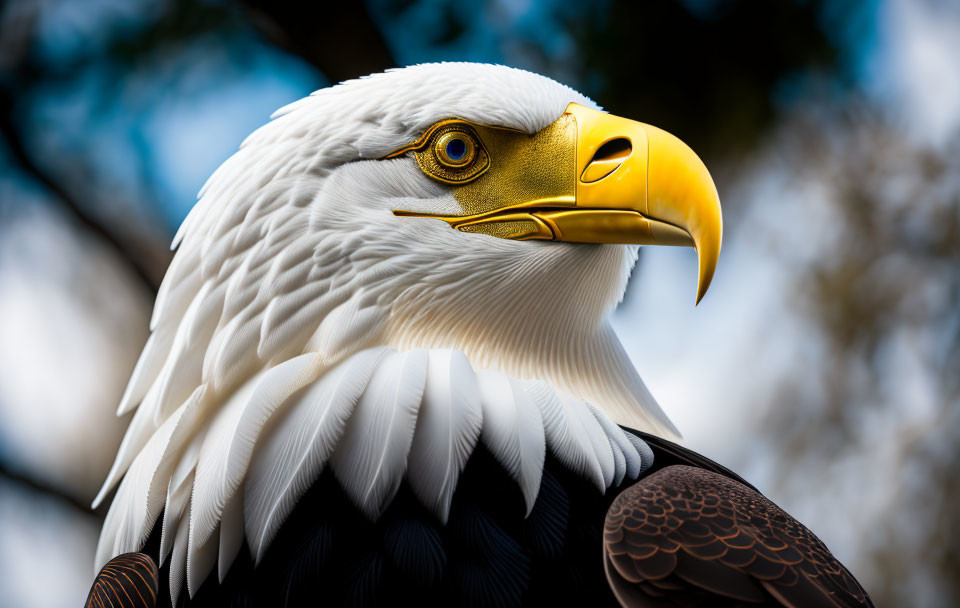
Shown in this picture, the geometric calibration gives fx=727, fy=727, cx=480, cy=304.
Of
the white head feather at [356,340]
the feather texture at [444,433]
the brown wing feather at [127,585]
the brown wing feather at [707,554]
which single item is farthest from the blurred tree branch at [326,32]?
the brown wing feather at [707,554]

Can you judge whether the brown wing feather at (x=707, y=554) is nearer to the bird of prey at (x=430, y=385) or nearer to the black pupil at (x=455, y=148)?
the bird of prey at (x=430, y=385)

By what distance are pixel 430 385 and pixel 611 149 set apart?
0.47 m

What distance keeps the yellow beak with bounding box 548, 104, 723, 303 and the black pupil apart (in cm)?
16

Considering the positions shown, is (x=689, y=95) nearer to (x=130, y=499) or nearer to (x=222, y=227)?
(x=222, y=227)

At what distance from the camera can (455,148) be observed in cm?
117

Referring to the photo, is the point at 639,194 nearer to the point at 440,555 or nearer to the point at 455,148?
the point at 455,148

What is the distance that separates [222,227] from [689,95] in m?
1.90

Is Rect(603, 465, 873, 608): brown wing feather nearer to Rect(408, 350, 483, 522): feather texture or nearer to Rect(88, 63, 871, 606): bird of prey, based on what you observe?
Rect(88, 63, 871, 606): bird of prey

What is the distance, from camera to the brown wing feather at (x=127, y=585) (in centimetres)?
101

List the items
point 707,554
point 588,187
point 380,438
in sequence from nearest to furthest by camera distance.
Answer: point 707,554 → point 380,438 → point 588,187

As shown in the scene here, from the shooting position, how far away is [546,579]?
3.12ft

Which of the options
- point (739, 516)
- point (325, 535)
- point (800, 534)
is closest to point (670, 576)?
point (739, 516)

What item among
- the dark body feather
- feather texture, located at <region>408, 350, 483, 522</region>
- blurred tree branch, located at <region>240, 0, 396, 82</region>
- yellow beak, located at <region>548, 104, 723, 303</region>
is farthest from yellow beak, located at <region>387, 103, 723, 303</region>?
blurred tree branch, located at <region>240, 0, 396, 82</region>

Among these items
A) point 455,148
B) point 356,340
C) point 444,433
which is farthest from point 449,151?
point 444,433
